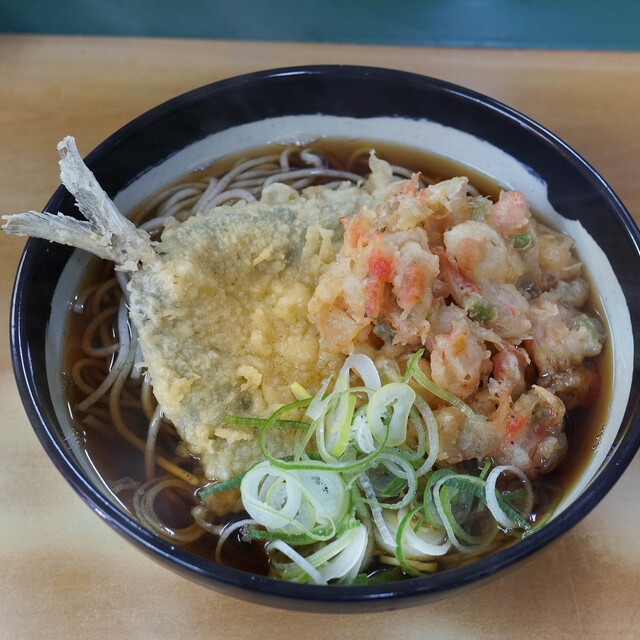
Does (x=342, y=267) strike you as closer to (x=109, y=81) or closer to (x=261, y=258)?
(x=261, y=258)

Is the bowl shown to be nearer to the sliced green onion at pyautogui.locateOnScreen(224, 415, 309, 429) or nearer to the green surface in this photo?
the sliced green onion at pyautogui.locateOnScreen(224, 415, 309, 429)

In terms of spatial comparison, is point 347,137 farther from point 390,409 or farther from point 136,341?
point 390,409

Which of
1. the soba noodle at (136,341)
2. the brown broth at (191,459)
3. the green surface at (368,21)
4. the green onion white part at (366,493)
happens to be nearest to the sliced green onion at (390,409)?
the green onion white part at (366,493)

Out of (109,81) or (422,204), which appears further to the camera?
(109,81)

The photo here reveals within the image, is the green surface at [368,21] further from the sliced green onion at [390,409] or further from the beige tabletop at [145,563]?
the sliced green onion at [390,409]

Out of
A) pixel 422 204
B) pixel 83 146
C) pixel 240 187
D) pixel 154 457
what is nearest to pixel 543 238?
pixel 422 204

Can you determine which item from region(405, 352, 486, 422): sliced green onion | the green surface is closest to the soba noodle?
region(405, 352, 486, 422): sliced green onion

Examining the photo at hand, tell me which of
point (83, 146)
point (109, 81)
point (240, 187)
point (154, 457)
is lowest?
point (154, 457)
